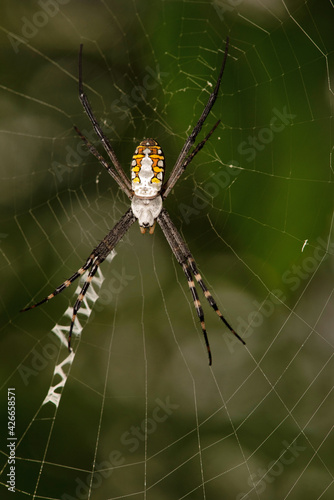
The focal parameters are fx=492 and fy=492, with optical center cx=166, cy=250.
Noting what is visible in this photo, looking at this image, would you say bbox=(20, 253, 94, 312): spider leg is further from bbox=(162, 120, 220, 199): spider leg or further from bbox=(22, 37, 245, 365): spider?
bbox=(162, 120, 220, 199): spider leg

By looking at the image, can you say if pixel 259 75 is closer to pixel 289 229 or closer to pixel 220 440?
pixel 289 229

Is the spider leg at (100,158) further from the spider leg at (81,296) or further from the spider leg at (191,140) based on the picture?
the spider leg at (81,296)

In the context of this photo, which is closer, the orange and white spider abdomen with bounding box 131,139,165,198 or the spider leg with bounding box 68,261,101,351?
the orange and white spider abdomen with bounding box 131,139,165,198

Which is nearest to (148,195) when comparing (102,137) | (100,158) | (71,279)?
(100,158)

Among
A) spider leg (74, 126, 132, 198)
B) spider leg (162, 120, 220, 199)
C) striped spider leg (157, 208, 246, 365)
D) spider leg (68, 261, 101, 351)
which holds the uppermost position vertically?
spider leg (162, 120, 220, 199)

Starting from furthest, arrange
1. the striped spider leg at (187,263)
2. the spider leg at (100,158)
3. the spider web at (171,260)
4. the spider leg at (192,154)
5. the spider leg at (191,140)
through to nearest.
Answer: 1. the striped spider leg at (187,263)
2. the spider leg at (100,158)
3. the spider leg at (192,154)
4. the spider leg at (191,140)
5. the spider web at (171,260)

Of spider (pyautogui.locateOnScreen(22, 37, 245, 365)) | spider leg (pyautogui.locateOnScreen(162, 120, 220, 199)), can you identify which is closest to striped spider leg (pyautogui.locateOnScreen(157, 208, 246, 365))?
spider (pyautogui.locateOnScreen(22, 37, 245, 365))

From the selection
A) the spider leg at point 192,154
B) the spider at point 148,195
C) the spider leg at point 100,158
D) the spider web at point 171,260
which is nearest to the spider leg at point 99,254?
the spider at point 148,195
